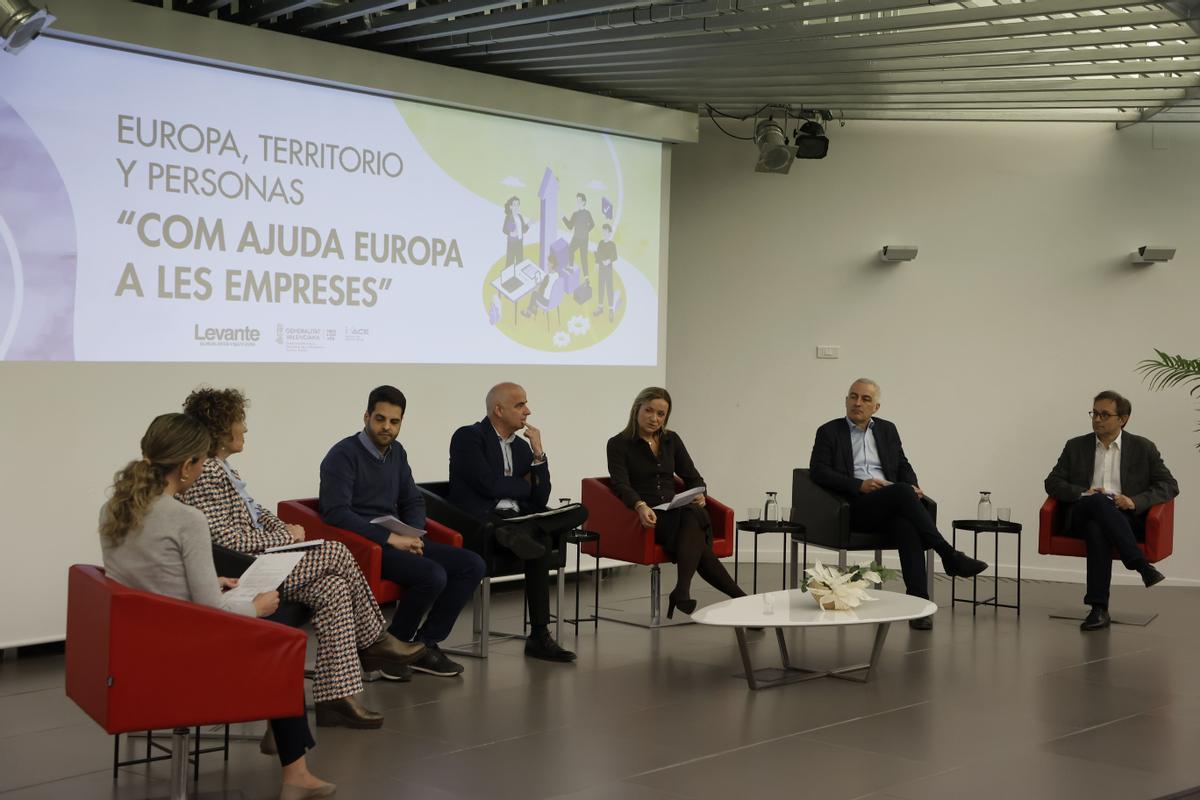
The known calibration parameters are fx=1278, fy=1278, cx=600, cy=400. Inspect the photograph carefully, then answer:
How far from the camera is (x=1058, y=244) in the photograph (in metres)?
9.00

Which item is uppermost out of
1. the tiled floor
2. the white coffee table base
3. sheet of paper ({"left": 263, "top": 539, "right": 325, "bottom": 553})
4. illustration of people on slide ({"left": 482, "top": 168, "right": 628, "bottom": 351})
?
illustration of people on slide ({"left": 482, "top": 168, "right": 628, "bottom": 351})

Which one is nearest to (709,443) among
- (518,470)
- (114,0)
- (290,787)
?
(518,470)

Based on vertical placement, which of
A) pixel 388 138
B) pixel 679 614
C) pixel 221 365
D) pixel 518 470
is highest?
pixel 388 138

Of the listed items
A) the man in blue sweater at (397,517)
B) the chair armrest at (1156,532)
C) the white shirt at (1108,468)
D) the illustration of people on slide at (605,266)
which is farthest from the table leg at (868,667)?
the illustration of people on slide at (605,266)

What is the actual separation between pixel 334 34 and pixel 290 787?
14.4 ft

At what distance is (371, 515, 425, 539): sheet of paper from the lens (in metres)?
5.45

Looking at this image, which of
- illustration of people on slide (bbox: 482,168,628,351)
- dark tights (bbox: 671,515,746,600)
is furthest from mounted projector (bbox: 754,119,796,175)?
dark tights (bbox: 671,515,746,600)

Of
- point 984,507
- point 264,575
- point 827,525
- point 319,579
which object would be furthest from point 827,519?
point 264,575

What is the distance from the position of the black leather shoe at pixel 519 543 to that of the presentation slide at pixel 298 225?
160 centimetres

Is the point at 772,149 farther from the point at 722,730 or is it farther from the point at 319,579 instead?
the point at 319,579

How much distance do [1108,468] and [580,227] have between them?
11.4 ft

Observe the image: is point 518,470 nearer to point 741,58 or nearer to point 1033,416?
point 741,58

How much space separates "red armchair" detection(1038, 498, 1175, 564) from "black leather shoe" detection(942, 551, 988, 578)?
0.68 m

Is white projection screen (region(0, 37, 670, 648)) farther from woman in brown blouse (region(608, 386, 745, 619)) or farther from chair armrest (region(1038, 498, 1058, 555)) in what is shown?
chair armrest (region(1038, 498, 1058, 555))
